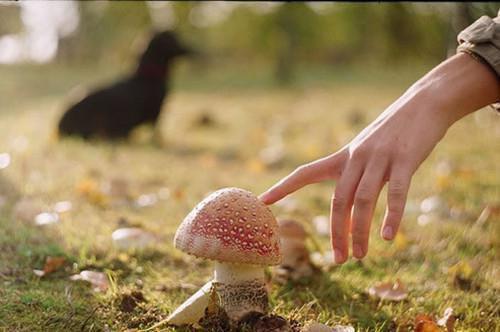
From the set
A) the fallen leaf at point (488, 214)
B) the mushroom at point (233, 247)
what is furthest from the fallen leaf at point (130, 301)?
the fallen leaf at point (488, 214)

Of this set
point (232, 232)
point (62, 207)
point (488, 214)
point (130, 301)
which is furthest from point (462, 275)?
point (62, 207)

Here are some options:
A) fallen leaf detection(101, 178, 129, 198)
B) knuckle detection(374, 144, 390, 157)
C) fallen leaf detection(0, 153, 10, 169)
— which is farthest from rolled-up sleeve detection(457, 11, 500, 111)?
fallen leaf detection(0, 153, 10, 169)

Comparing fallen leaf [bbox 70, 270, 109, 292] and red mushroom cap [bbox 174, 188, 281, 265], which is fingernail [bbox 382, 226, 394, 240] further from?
fallen leaf [bbox 70, 270, 109, 292]

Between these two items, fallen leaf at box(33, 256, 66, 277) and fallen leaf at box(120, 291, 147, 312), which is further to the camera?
fallen leaf at box(33, 256, 66, 277)

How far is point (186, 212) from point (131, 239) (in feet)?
3.20

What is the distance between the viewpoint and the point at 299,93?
1401 centimetres

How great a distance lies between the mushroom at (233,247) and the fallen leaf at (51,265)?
2.27ft

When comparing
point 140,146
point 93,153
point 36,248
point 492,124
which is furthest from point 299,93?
point 36,248

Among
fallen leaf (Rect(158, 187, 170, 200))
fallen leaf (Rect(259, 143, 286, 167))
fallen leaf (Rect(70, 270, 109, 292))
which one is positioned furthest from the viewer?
fallen leaf (Rect(259, 143, 286, 167))

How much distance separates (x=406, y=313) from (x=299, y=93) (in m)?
11.8

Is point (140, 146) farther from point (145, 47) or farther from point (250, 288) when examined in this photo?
point (250, 288)

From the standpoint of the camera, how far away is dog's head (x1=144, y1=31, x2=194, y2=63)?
288 inches

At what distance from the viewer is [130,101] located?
7.11 meters

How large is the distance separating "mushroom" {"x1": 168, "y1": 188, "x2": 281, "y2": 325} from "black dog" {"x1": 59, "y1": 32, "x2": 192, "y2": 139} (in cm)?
507
